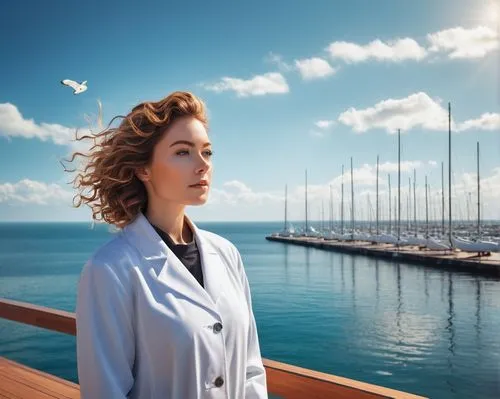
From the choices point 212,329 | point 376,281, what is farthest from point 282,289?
point 212,329

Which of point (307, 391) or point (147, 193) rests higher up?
point (147, 193)

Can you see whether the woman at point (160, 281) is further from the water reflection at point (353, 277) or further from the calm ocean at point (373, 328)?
the water reflection at point (353, 277)

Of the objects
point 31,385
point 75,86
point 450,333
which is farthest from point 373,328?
point 75,86

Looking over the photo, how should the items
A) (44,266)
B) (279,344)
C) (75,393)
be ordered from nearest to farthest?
(75,393), (279,344), (44,266)

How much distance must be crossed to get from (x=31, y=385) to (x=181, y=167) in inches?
107

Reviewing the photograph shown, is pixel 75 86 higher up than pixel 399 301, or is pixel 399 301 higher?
pixel 75 86

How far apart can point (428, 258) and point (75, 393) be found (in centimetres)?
3161

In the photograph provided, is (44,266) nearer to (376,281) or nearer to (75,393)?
(376,281)

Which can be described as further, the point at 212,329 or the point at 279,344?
the point at 279,344

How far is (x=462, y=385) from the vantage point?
12219mm

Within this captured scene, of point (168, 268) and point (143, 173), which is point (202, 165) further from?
point (168, 268)

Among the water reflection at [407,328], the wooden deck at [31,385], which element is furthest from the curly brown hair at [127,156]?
the water reflection at [407,328]

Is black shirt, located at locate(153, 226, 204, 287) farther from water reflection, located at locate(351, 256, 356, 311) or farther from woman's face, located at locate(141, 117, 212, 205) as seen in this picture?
water reflection, located at locate(351, 256, 356, 311)

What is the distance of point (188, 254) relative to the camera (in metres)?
1.53
